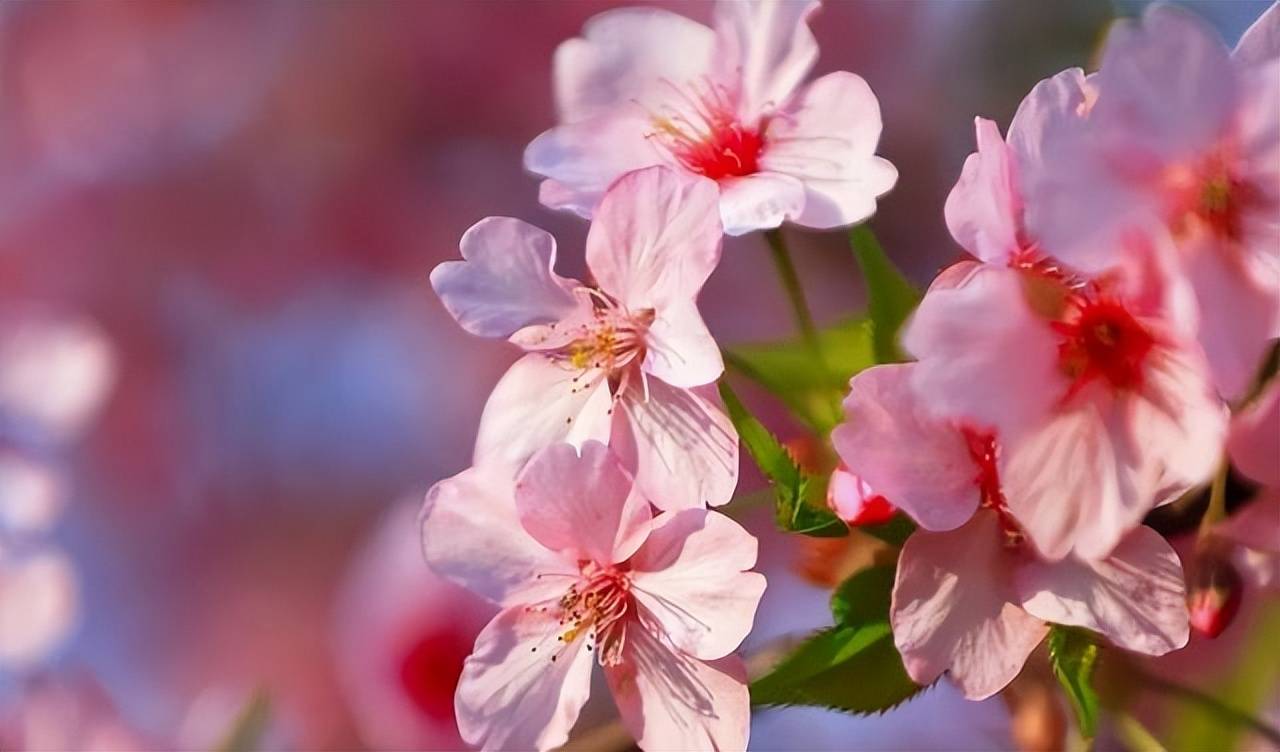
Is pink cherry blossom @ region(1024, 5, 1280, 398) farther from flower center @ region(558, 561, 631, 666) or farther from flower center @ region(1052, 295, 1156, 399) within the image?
flower center @ region(558, 561, 631, 666)

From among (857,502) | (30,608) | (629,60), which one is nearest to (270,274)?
(30,608)

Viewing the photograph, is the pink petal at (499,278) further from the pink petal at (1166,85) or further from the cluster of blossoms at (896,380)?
the pink petal at (1166,85)

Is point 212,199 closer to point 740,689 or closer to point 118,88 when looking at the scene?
point 118,88

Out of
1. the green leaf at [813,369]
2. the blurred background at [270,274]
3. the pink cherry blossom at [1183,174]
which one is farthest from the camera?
the blurred background at [270,274]

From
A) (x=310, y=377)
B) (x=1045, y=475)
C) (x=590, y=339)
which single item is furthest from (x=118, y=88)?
(x=1045, y=475)

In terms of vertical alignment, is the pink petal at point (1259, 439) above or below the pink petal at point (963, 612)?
above

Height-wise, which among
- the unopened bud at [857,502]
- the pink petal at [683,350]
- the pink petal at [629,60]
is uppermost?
the pink petal at [629,60]

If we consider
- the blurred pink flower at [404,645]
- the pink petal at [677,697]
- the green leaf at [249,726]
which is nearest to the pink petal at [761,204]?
the pink petal at [677,697]
